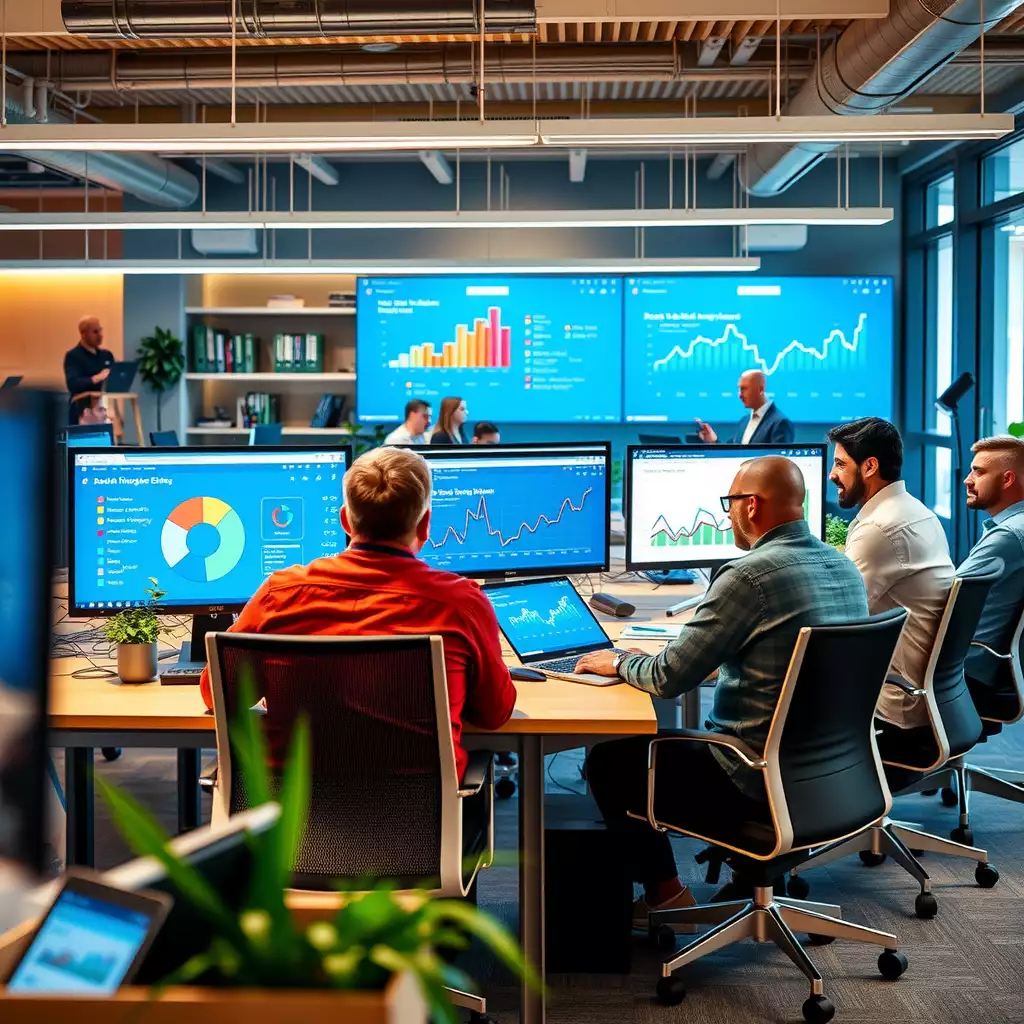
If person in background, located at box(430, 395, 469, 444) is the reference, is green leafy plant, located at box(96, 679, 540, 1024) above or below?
below

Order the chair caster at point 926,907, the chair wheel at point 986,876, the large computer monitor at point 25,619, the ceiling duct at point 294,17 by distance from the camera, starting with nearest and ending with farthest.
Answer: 1. the large computer monitor at point 25,619
2. the chair caster at point 926,907
3. the chair wheel at point 986,876
4. the ceiling duct at point 294,17

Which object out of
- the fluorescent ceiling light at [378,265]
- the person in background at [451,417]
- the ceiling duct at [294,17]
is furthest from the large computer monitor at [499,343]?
the ceiling duct at [294,17]

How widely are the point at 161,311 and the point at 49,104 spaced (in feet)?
8.87

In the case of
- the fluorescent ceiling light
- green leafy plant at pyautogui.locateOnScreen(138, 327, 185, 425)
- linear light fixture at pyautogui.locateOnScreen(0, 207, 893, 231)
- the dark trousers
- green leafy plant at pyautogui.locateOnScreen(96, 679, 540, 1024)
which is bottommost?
the dark trousers

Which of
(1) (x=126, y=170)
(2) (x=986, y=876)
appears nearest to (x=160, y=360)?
(1) (x=126, y=170)

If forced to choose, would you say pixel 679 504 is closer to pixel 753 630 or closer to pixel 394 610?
pixel 753 630

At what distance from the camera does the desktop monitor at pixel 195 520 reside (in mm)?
2811

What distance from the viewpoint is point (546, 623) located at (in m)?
3.11

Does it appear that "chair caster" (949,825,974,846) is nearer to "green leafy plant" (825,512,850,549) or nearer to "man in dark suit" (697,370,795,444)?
"green leafy plant" (825,512,850,549)

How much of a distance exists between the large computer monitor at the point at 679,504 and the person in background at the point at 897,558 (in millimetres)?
244

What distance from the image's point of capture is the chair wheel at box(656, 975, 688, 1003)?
2814mm

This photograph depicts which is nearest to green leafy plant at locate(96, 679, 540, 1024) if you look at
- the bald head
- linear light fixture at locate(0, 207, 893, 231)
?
the bald head

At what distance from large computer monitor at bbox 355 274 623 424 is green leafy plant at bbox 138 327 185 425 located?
4.66ft

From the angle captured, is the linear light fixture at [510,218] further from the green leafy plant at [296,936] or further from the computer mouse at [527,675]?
the green leafy plant at [296,936]
